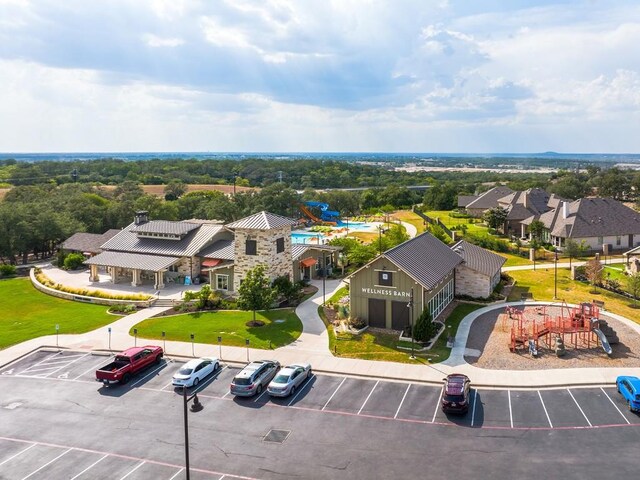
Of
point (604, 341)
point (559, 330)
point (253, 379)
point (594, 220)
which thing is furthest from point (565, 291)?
point (253, 379)

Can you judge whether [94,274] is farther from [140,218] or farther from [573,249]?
[573,249]

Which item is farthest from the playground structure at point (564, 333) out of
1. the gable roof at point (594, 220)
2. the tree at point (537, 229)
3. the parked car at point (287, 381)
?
the tree at point (537, 229)

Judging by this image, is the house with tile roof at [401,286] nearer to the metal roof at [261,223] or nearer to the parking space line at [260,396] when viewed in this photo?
the parking space line at [260,396]

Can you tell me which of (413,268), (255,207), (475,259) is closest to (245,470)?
(413,268)

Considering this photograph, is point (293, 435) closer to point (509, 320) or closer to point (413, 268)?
point (413, 268)

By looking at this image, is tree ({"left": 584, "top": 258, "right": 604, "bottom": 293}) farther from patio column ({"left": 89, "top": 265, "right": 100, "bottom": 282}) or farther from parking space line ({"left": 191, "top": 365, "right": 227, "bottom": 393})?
patio column ({"left": 89, "top": 265, "right": 100, "bottom": 282})

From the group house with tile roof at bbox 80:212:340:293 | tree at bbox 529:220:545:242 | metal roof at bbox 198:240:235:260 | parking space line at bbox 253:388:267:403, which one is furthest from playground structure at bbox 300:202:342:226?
parking space line at bbox 253:388:267:403
